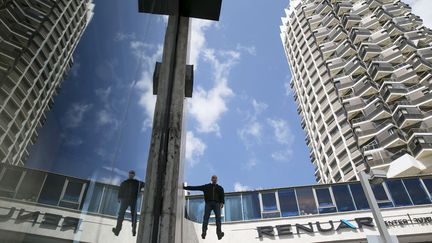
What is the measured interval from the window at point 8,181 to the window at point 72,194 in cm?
28

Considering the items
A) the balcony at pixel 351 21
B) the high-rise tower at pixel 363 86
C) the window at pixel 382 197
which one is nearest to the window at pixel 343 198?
the window at pixel 382 197

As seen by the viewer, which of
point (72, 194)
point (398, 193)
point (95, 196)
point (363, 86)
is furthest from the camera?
point (363, 86)

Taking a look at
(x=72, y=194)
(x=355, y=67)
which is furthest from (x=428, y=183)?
(x=355, y=67)

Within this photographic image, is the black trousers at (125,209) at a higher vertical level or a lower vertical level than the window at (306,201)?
lower

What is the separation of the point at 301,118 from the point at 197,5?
56.2 meters

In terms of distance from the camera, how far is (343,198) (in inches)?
843

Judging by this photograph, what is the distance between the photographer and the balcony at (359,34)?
48.8m

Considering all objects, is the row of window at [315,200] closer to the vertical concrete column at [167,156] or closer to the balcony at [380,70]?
the vertical concrete column at [167,156]

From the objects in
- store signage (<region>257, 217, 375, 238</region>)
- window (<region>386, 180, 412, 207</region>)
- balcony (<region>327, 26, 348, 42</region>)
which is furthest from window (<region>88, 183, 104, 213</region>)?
balcony (<region>327, 26, 348, 42</region>)

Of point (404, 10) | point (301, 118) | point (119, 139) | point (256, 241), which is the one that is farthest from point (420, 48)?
point (119, 139)

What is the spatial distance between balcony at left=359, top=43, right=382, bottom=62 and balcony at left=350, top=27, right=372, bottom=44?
1815 mm

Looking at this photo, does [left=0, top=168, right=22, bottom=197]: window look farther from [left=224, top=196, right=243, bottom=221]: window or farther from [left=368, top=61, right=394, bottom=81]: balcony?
[left=368, top=61, right=394, bottom=81]: balcony

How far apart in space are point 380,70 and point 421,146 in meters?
12.5

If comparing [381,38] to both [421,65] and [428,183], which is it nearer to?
[421,65]
